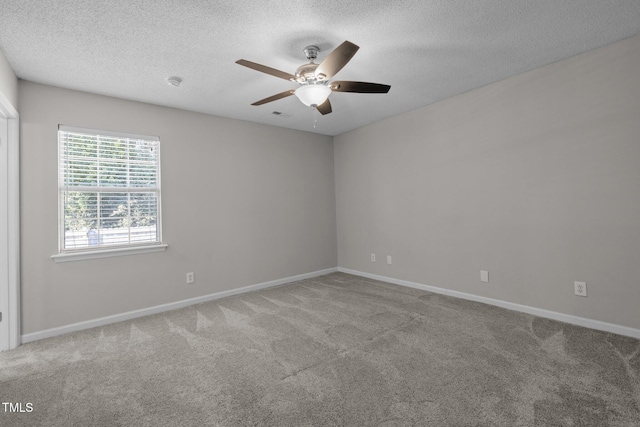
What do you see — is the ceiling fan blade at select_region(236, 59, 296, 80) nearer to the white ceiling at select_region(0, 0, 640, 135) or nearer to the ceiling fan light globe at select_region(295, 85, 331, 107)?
the ceiling fan light globe at select_region(295, 85, 331, 107)

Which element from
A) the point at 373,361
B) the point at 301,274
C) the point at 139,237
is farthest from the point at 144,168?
the point at 373,361

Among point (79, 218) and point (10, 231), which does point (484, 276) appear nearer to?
point (79, 218)

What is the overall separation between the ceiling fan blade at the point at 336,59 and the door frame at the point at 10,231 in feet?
8.88

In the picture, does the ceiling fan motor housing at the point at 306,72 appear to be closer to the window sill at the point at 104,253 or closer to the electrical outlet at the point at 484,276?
the window sill at the point at 104,253

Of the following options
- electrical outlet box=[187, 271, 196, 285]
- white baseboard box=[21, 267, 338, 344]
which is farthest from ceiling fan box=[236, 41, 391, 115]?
white baseboard box=[21, 267, 338, 344]

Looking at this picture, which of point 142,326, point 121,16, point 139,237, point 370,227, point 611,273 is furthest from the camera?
point 370,227

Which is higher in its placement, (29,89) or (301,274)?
(29,89)

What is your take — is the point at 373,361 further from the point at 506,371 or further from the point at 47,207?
the point at 47,207

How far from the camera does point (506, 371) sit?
6.77 feet

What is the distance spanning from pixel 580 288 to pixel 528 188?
1039 mm

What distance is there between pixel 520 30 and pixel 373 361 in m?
2.76

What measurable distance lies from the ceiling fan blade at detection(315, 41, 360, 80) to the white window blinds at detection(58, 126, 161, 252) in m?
2.42

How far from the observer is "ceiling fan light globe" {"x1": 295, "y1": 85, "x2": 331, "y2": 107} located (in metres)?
2.26

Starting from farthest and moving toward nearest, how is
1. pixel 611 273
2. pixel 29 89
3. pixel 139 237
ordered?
pixel 139 237
pixel 29 89
pixel 611 273
